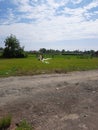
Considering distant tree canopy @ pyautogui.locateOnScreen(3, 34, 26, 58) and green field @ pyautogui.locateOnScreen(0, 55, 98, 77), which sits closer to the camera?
green field @ pyautogui.locateOnScreen(0, 55, 98, 77)

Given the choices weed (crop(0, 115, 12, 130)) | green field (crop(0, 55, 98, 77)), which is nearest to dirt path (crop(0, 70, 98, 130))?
weed (crop(0, 115, 12, 130))

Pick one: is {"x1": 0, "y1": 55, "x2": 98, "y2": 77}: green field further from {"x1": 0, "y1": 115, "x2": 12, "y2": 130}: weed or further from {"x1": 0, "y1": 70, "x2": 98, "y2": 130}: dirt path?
{"x1": 0, "y1": 115, "x2": 12, "y2": 130}: weed

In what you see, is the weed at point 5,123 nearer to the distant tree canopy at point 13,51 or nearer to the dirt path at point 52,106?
the dirt path at point 52,106

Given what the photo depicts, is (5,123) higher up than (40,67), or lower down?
higher up

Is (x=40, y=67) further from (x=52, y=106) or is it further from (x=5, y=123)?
(x=5, y=123)

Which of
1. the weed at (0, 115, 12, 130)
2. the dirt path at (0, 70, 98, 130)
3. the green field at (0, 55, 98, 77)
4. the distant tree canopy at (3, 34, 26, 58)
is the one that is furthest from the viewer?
the distant tree canopy at (3, 34, 26, 58)

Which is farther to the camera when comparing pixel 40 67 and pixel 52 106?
pixel 40 67

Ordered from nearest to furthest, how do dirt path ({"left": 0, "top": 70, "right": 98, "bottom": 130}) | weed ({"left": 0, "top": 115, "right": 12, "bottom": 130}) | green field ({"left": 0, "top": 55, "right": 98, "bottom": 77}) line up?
weed ({"left": 0, "top": 115, "right": 12, "bottom": 130}) → dirt path ({"left": 0, "top": 70, "right": 98, "bottom": 130}) → green field ({"left": 0, "top": 55, "right": 98, "bottom": 77})

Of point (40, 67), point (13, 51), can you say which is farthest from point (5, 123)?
point (13, 51)

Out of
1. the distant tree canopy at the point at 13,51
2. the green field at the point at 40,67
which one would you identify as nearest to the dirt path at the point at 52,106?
the green field at the point at 40,67

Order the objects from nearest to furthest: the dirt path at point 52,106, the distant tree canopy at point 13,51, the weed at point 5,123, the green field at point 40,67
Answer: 1. the weed at point 5,123
2. the dirt path at point 52,106
3. the green field at point 40,67
4. the distant tree canopy at point 13,51

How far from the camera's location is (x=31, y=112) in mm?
8516

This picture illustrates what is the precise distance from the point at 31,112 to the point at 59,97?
2199 mm

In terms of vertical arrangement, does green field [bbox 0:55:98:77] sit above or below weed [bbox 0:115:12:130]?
below
